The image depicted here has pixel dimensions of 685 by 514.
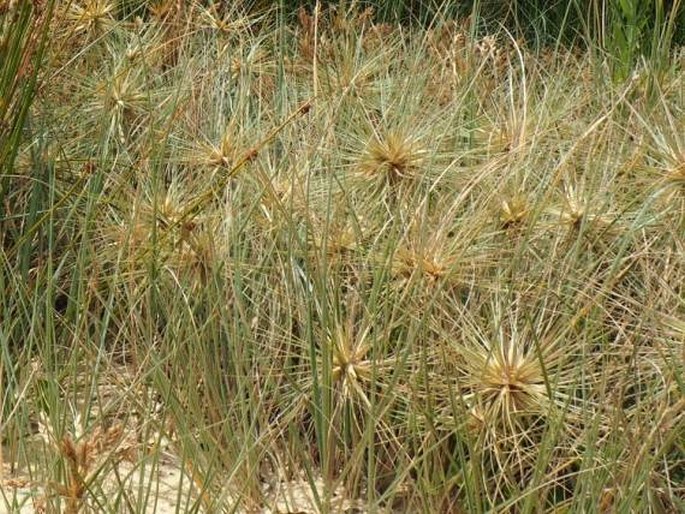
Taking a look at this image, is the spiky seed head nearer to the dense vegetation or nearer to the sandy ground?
the dense vegetation

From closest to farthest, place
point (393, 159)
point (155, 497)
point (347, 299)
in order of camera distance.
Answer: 1. point (155, 497)
2. point (347, 299)
3. point (393, 159)

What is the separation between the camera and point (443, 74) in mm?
2688

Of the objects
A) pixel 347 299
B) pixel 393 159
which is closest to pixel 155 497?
pixel 347 299

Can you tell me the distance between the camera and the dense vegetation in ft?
4.96

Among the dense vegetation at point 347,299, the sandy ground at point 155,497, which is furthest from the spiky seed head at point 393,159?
the sandy ground at point 155,497

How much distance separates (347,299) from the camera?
1.83 metres

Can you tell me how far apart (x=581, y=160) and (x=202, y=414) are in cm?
89

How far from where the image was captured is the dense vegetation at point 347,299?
1511 millimetres

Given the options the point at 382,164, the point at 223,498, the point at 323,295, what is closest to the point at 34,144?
the point at 382,164

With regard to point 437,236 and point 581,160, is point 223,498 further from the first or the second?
point 581,160

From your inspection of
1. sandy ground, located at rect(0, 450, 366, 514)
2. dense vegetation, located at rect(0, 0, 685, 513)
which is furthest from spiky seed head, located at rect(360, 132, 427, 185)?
sandy ground, located at rect(0, 450, 366, 514)

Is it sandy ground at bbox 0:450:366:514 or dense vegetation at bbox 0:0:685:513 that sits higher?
dense vegetation at bbox 0:0:685:513

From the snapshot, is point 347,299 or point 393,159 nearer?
point 347,299

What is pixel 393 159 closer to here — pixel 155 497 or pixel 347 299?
pixel 347 299
